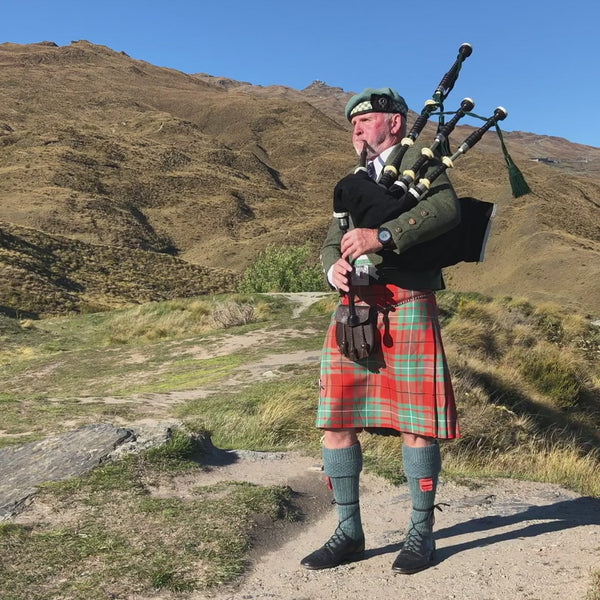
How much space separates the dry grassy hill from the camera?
3881 cm

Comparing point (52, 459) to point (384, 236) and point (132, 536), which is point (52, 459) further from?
point (384, 236)

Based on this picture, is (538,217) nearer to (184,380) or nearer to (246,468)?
(184,380)

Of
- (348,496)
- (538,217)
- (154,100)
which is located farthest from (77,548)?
Result: (154,100)

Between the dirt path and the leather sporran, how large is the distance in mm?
1089

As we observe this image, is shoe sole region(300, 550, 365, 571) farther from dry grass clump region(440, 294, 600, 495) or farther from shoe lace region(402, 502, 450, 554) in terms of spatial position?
dry grass clump region(440, 294, 600, 495)

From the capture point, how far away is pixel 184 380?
10.8m

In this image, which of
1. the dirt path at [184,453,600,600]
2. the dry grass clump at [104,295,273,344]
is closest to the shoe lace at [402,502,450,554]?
the dirt path at [184,453,600,600]

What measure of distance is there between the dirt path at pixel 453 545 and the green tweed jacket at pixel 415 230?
1395 millimetres

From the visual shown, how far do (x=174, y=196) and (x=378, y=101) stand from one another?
7214 centimetres

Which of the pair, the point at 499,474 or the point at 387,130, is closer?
the point at 387,130

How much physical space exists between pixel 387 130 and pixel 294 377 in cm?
639

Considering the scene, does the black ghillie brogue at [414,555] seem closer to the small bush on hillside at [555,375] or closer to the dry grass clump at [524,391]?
the dry grass clump at [524,391]

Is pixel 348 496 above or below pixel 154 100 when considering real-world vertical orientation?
below

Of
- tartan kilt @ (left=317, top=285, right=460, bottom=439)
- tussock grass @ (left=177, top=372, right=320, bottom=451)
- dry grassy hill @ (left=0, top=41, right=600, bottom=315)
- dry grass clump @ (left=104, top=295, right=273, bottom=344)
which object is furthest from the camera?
dry grassy hill @ (left=0, top=41, right=600, bottom=315)
